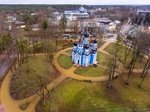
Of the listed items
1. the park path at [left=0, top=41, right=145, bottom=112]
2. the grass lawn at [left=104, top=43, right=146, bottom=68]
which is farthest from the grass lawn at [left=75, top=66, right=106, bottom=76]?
the grass lawn at [left=104, top=43, right=146, bottom=68]

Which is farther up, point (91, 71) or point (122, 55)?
point (122, 55)

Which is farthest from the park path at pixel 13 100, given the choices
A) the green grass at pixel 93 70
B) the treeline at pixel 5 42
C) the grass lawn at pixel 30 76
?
the treeline at pixel 5 42

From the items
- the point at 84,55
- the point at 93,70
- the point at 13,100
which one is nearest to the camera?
the point at 13,100

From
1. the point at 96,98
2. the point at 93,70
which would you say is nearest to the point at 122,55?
the point at 93,70

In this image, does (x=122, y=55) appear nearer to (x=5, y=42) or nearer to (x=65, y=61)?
(x=65, y=61)

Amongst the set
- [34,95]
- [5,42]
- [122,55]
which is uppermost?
[5,42]

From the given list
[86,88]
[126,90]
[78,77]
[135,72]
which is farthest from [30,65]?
[135,72]

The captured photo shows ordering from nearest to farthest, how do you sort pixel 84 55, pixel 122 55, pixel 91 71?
pixel 91 71 < pixel 84 55 < pixel 122 55

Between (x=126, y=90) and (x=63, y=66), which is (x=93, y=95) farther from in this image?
(x=63, y=66)

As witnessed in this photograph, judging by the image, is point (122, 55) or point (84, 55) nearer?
point (84, 55)
